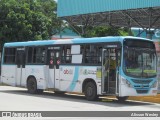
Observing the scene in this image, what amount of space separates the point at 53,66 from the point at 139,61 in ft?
16.3

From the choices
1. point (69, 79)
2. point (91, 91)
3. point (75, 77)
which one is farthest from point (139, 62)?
point (69, 79)

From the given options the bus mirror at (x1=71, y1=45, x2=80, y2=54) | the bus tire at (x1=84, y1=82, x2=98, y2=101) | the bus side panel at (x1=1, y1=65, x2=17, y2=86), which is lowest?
Result: the bus tire at (x1=84, y1=82, x2=98, y2=101)

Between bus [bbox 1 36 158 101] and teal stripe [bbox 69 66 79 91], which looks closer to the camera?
bus [bbox 1 36 158 101]

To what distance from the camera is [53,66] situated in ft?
71.1

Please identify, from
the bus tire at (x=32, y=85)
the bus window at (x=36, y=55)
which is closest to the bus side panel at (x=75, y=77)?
the bus window at (x=36, y=55)

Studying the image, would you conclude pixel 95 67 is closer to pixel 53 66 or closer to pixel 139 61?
pixel 139 61

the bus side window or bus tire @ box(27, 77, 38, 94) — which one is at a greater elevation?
the bus side window

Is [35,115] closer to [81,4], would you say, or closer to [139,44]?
[139,44]

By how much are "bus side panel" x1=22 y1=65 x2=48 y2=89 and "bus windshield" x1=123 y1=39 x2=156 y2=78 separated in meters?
5.53

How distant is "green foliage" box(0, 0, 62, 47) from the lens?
123 feet

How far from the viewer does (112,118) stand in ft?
43.8

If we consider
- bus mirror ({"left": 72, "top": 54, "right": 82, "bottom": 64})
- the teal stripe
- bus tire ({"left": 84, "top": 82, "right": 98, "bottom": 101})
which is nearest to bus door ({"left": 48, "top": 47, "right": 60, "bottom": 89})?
the teal stripe

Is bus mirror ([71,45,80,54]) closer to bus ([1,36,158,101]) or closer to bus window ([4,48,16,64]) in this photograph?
bus ([1,36,158,101])

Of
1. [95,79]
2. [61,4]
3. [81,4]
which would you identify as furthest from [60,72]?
[61,4]
